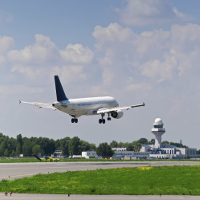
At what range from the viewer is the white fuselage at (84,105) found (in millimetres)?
85500

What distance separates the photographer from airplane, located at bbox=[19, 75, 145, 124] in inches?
3371

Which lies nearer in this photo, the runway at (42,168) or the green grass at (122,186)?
the green grass at (122,186)

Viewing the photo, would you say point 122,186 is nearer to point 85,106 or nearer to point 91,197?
point 91,197

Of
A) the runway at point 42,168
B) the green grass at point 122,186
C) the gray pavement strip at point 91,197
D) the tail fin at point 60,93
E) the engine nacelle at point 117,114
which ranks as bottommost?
the gray pavement strip at point 91,197

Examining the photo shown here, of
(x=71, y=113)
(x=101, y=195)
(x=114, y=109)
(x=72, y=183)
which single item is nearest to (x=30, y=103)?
(x=71, y=113)

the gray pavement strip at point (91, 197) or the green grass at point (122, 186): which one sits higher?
the green grass at point (122, 186)

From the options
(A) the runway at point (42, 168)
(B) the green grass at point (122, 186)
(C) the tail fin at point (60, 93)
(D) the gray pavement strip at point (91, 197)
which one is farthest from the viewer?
(C) the tail fin at point (60, 93)

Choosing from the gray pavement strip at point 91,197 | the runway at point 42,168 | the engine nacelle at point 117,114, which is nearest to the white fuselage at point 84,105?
the engine nacelle at point 117,114

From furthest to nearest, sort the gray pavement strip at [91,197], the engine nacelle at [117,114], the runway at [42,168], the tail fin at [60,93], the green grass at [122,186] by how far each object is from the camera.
→ the engine nacelle at [117,114] < the tail fin at [60,93] < the runway at [42,168] < the green grass at [122,186] < the gray pavement strip at [91,197]

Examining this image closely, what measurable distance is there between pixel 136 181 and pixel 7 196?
15427 mm

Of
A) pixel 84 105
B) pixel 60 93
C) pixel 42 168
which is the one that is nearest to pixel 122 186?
pixel 42 168

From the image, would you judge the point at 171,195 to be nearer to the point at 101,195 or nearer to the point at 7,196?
the point at 101,195

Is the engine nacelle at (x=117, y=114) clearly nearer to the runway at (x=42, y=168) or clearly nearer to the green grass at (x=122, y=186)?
the runway at (x=42, y=168)

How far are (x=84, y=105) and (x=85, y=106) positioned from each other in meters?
0.44
